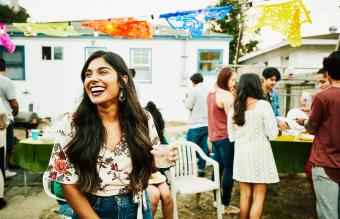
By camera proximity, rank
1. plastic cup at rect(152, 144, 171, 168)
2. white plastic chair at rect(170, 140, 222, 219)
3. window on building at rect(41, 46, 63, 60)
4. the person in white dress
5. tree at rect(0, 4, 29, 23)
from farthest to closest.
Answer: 1. tree at rect(0, 4, 29, 23)
2. window on building at rect(41, 46, 63, 60)
3. white plastic chair at rect(170, 140, 222, 219)
4. the person in white dress
5. plastic cup at rect(152, 144, 171, 168)

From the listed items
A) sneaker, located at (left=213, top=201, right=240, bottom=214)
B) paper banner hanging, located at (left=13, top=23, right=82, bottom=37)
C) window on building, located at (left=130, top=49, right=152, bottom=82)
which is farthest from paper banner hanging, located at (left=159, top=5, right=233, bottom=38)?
window on building, located at (left=130, top=49, right=152, bottom=82)

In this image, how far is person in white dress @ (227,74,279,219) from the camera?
347cm

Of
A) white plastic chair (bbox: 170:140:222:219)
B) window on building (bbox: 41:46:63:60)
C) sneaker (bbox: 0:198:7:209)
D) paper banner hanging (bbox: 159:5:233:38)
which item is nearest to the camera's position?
white plastic chair (bbox: 170:140:222:219)

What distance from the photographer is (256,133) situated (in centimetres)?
352

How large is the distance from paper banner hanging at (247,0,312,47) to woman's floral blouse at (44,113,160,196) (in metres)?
3.62

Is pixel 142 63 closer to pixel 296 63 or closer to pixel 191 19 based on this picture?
pixel 296 63

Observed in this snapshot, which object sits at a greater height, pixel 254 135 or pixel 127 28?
pixel 127 28

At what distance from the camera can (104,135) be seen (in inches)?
76.9

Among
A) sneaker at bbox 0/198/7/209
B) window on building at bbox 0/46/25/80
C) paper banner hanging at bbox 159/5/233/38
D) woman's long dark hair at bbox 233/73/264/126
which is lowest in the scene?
sneaker at bbox 0/198/7/209

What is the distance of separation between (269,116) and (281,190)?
8.87 feet

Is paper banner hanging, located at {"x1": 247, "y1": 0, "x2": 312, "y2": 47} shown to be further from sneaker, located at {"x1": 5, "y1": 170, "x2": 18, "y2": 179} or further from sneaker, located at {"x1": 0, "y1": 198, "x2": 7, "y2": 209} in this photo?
sneaker, located at {"x1": 5, "y1": 170, "x2": 18, "y2": 179}


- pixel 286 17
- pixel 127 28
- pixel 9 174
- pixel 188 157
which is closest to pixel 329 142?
pixel 188 157

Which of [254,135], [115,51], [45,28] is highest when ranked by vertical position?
[115,51]

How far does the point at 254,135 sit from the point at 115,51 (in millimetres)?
11005
